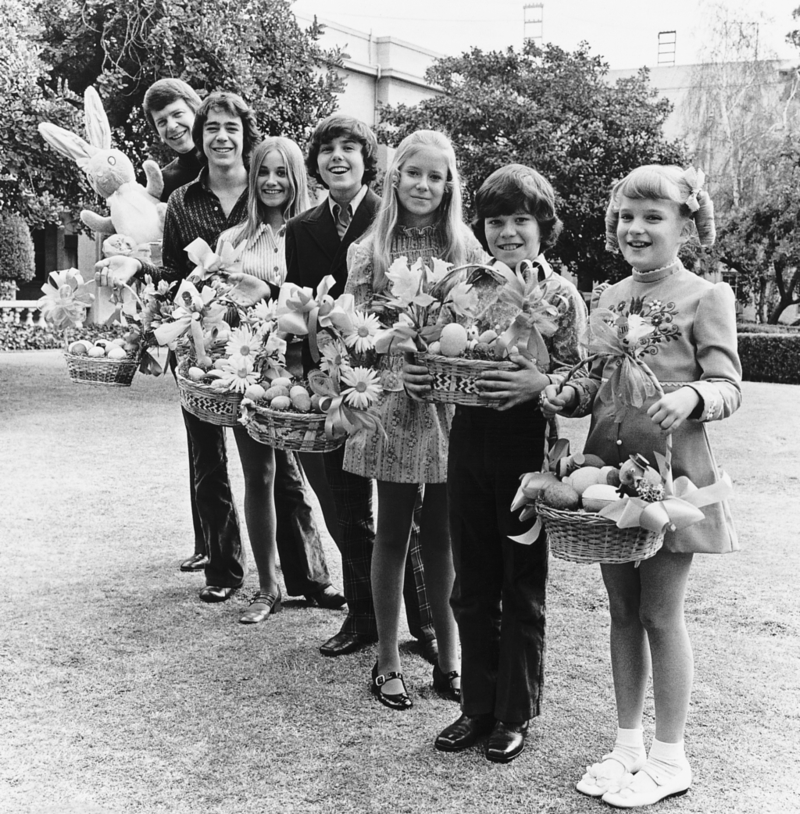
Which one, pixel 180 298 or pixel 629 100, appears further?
pixel 629 100

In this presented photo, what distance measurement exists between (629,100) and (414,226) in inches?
580

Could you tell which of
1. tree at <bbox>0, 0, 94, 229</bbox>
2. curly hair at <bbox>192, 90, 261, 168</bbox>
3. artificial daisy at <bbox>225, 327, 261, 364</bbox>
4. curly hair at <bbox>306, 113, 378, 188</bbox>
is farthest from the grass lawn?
tree at <bbox>0, 0, 94, 229</bbox>

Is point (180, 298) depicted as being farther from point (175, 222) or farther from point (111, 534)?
point (111, 534)

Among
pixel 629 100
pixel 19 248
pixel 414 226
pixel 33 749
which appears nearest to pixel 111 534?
pixel 33 749

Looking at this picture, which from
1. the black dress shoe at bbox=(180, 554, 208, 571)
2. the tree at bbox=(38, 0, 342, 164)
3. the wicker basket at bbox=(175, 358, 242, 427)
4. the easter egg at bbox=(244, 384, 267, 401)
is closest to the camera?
the easter egg at bbox=(244, 384, 267, 401)

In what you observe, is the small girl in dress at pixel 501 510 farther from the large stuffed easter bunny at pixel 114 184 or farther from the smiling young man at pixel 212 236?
the large stuffed easter bunny at pixel 114 184

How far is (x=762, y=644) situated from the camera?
→ 12.7 ft

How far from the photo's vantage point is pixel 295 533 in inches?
166

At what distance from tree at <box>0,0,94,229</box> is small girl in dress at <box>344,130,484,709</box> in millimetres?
8033

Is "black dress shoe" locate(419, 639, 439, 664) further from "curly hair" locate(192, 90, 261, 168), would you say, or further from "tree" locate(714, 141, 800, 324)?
"tree" locate(714, 141, 800, 324)

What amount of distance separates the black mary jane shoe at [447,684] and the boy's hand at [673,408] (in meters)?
1.40

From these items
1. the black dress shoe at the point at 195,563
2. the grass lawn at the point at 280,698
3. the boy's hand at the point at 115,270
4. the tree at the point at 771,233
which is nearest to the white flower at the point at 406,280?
the grass lawn at the point at 280,698

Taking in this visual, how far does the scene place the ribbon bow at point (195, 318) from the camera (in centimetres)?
342

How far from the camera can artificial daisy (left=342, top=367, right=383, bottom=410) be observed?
295 centimetres
